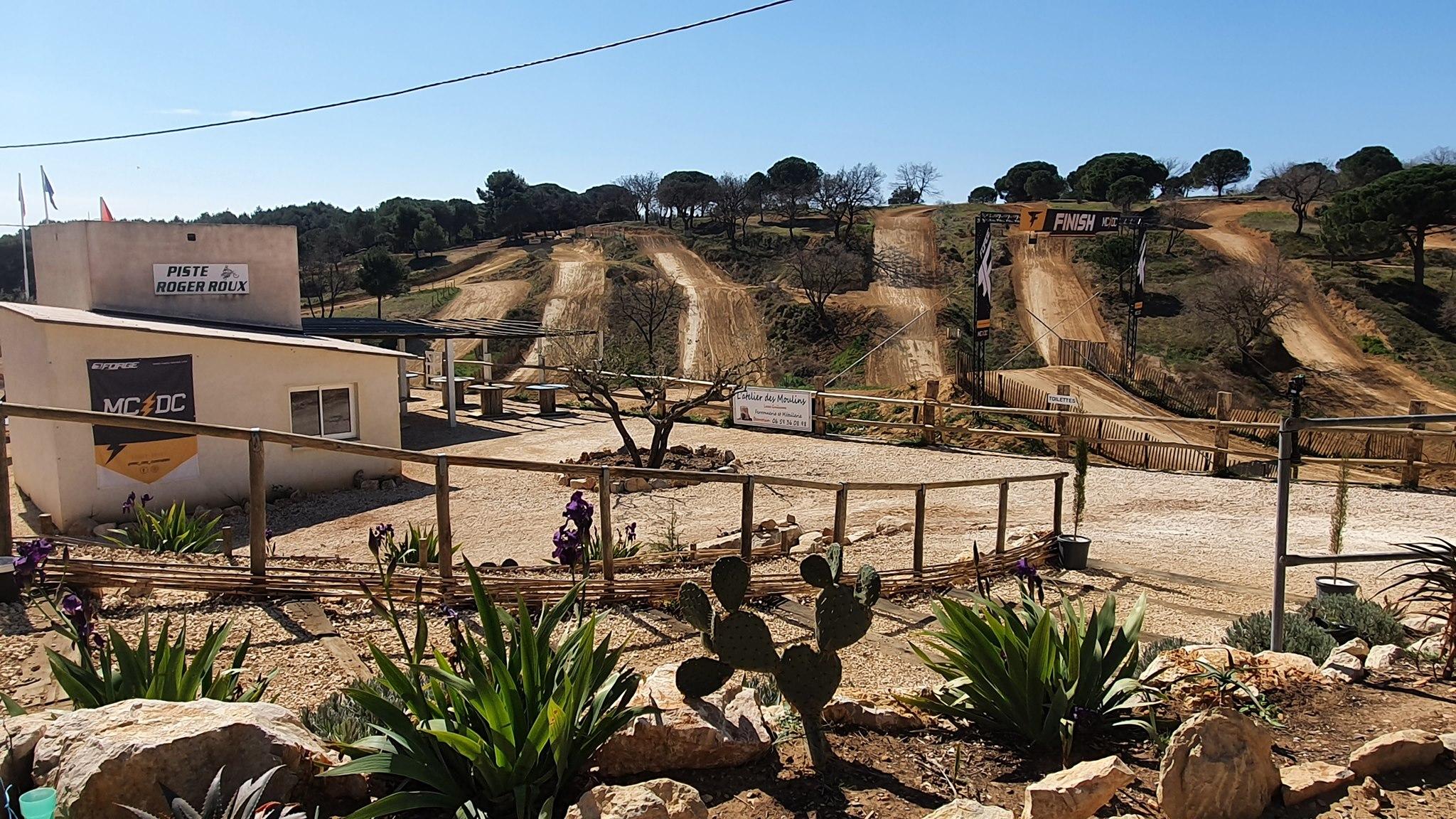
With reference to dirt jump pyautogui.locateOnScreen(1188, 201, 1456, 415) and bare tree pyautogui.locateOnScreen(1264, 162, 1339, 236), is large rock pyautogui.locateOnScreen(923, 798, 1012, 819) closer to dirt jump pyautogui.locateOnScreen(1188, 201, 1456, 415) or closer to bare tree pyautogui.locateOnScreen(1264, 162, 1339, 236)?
dirt jump pyautogui.locateOnScreen(1188, 201, 1456, 415)

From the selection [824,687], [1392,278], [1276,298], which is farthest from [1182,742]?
[1392,278]

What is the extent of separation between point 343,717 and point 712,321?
144ft

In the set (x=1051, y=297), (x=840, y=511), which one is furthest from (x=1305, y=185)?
(x=840, y=511)

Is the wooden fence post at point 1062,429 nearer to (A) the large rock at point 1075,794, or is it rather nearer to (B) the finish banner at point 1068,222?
(B) the finish banner at point 1068,222

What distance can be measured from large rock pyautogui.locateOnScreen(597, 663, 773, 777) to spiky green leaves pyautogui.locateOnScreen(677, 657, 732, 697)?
0.05m

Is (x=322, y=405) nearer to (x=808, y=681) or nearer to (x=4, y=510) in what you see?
(x=4, y=510)

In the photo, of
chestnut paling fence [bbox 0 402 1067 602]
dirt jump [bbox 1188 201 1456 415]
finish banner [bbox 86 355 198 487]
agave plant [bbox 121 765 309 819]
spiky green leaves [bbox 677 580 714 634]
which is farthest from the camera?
dirt jump [bbox 1188 201 1456 415]

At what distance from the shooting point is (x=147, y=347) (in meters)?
13.8

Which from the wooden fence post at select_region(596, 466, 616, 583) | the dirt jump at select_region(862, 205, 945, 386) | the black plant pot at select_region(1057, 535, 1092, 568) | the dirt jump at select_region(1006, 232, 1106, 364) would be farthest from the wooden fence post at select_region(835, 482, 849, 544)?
the dirt jump at select_region(1006, 232, 1106, 364)

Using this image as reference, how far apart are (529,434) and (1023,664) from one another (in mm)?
18614

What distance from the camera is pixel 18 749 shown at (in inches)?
117

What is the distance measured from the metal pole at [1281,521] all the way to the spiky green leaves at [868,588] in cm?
230

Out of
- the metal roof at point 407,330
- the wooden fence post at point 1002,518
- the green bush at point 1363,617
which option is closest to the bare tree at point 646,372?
the metal roof at point 407,330

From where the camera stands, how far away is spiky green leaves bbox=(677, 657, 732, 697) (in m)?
3.45
